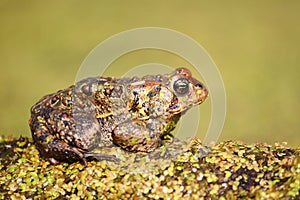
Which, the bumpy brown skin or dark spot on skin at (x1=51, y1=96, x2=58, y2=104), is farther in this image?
dark spot on skin at (x1=51, y1=96, x2=58, y2=104)

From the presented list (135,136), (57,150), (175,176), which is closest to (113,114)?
(135,136)

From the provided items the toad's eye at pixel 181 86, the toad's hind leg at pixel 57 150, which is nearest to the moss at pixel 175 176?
the toad's hind leg at pixel 57 150

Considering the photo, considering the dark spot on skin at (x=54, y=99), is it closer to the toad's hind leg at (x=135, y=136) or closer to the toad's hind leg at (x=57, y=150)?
the toad's hind leg at (x=57, y=150)

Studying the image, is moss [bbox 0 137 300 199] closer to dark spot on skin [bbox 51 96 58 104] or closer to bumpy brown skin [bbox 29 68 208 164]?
bumpy brown skin [bbox 29 68 208 164]

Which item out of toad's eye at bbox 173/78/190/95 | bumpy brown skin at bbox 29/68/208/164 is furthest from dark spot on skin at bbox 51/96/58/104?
toad's eye at bbox 173/78/190/95

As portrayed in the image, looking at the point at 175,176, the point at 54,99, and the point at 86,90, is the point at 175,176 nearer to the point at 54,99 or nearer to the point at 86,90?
the point at 86,90

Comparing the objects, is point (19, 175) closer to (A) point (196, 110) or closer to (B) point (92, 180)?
(B) point (92, 180)
